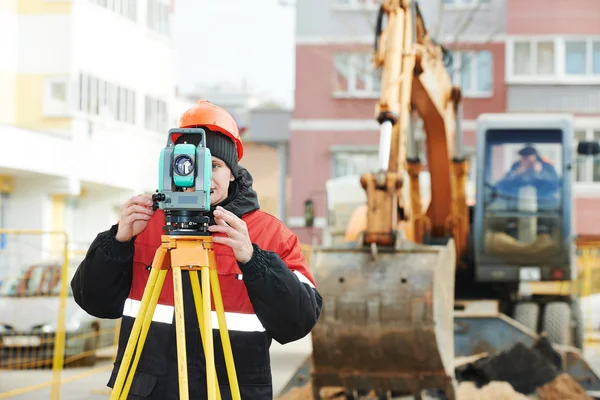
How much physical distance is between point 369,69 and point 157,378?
27906 mm

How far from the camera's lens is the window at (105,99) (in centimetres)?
2720

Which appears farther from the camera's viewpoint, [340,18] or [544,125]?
[340,18]

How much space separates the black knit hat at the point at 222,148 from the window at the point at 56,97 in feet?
78.3

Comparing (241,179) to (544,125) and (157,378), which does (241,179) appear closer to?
(157,378)

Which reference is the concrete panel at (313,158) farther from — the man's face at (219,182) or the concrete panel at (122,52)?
the man's face at (219,182)

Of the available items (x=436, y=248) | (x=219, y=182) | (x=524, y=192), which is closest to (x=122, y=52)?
(x=524, y=192)

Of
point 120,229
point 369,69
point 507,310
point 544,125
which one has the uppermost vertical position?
point 369,69

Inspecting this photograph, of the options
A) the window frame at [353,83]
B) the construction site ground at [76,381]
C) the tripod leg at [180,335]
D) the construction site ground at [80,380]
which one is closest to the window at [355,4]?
the window frame at [353,83]

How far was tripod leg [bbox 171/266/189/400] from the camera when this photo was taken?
3109 millimetres

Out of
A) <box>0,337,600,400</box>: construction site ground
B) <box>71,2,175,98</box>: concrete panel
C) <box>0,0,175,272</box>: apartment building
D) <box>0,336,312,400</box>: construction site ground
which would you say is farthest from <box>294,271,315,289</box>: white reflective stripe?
<box>71,2,175,98</box>: concrete panel

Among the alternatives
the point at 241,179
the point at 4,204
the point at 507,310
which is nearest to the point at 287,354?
the point at 507,310

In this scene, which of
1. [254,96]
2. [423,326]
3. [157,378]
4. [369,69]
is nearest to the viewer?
[157,378]

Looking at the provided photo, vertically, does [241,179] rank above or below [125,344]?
above

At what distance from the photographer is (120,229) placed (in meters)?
3.37
